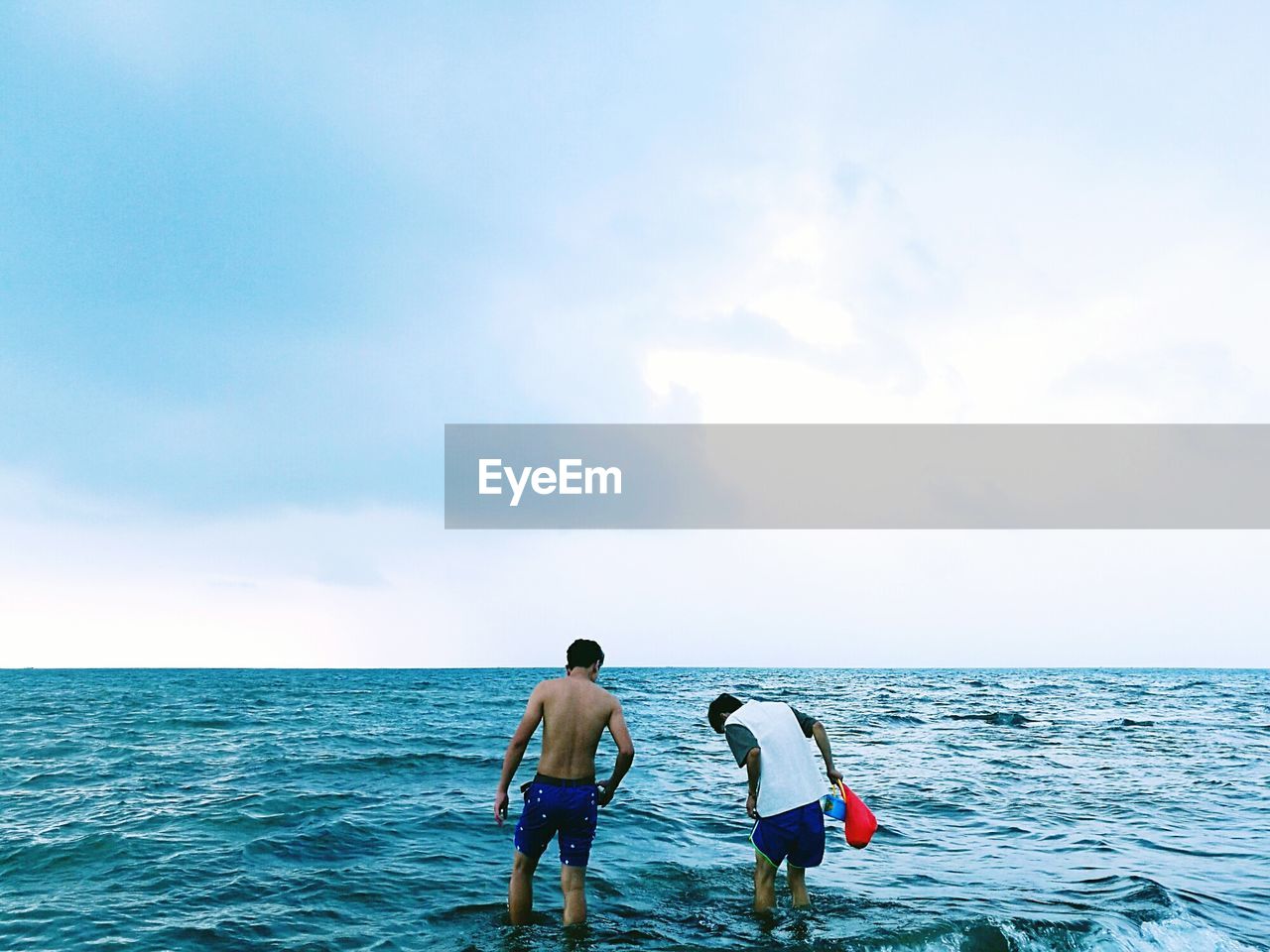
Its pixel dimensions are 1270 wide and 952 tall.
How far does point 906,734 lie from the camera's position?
22141 mm

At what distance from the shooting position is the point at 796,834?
6.82 m

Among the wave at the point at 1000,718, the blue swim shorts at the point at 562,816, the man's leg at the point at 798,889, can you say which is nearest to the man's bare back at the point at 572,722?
the blue swim shorts at the point at 562,816

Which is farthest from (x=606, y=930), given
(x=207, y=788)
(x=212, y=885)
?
(x=207, y=788)

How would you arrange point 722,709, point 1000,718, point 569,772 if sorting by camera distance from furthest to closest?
point 1000,718 → point 722,709 → point 569,772

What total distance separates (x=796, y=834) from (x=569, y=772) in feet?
6.75

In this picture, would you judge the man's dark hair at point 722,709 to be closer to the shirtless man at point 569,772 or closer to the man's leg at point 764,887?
the shirtless man at point 569,772

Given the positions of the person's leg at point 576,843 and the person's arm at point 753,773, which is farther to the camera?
the person's arm at point 753,773

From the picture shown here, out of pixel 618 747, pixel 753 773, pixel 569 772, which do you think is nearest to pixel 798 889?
pixel 753 773

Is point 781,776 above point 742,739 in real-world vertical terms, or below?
below

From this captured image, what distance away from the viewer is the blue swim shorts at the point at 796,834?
680cm

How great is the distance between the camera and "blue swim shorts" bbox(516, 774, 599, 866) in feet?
22.0

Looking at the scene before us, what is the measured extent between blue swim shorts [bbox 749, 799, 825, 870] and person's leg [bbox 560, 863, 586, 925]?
5.31 ft

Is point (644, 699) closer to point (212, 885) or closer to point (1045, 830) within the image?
point (1045, 830)

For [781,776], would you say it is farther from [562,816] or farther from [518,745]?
[518,745]
